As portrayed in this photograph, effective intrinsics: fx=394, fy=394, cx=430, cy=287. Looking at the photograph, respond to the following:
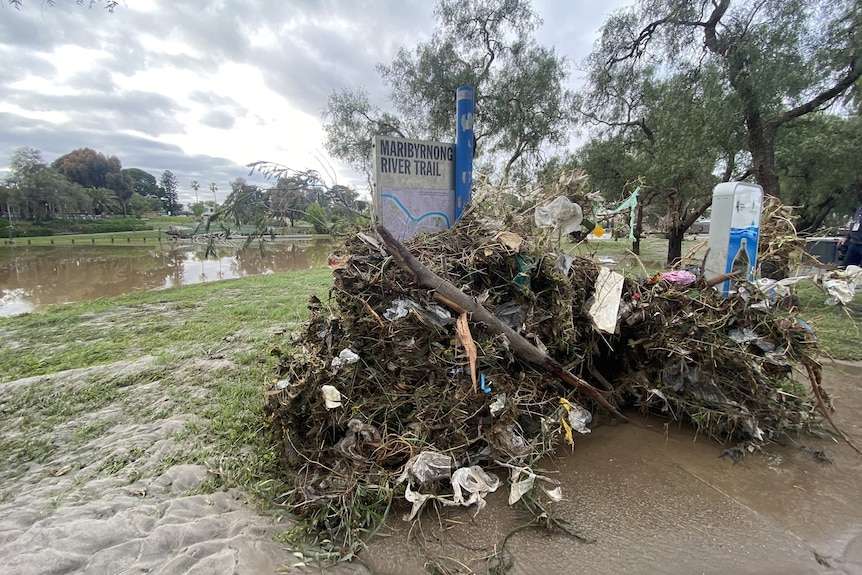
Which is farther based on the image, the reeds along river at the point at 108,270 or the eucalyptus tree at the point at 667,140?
the reeds along river at the point at 108,270

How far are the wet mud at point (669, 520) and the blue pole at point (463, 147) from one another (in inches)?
108

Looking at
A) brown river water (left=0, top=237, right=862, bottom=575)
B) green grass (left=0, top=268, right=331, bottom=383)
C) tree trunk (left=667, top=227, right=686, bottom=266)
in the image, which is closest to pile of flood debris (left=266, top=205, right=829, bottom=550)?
brown river water (left=0, top=237, right=862, bottom=575)

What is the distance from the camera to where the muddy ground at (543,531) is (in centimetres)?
188

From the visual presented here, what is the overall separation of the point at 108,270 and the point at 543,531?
21306 millimetres

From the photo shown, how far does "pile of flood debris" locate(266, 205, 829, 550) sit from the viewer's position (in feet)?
7.59

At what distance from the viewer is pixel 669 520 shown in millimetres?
2133

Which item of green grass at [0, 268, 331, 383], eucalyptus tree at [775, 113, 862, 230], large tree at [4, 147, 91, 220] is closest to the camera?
green grass at [0, 268, 331, 383]

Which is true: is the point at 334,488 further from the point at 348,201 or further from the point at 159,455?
the point at 348,201

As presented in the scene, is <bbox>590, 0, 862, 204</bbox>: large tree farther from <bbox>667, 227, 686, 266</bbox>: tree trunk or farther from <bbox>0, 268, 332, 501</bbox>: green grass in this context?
<bbox>0, 268, 332, 501</bbox>: green grass

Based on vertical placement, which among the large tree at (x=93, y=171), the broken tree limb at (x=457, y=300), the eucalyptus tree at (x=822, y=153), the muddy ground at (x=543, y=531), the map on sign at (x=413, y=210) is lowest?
the muddy ground at (x=543, y=531)

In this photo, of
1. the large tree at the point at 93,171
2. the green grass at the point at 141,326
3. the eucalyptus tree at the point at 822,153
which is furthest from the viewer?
the large tree at the point at 93,171

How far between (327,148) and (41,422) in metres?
13.3

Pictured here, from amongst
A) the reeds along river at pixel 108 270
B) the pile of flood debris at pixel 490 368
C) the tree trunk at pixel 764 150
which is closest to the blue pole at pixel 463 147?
the pile of flood debris at pixel 490 368

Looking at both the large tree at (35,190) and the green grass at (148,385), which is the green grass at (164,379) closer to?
the green grass at (148,385)
